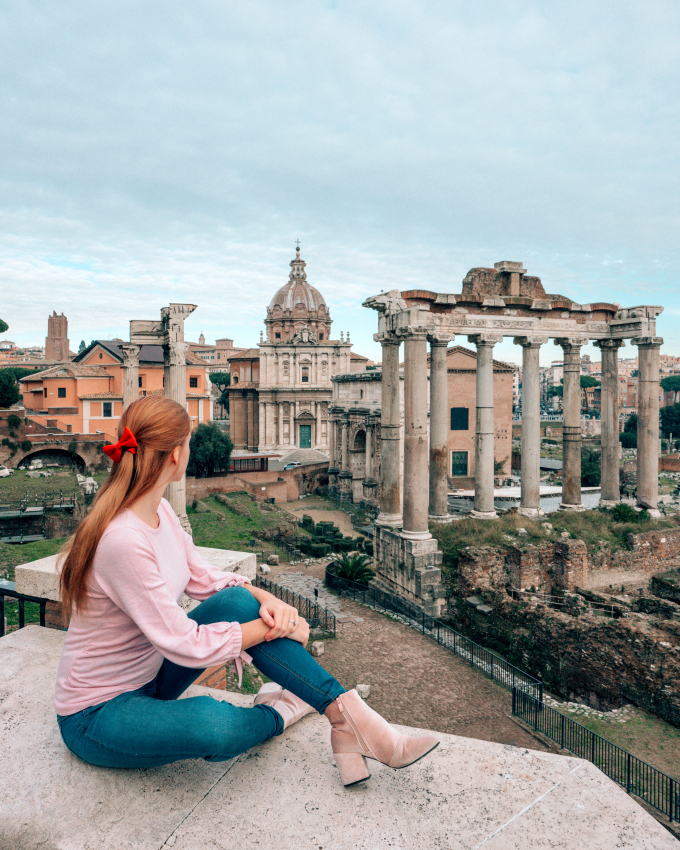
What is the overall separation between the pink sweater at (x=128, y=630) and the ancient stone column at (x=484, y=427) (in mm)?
14227

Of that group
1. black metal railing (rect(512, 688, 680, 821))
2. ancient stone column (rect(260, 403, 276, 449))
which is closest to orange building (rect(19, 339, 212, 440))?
ancient stone column (rect(260, 403, 276, 449))

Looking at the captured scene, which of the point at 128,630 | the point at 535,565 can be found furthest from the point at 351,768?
the point at 535,565

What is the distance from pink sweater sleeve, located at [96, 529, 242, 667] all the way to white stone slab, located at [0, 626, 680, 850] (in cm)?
58

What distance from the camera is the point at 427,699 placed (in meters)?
9.88

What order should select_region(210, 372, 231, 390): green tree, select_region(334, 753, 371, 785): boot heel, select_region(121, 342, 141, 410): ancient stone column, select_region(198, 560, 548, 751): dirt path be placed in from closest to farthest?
select_region(334, 753, 371, 785): boot heel < select_region(198, 560, 548, 751): dirt path < select_region(121, 342, 141, 410): ancient stone column < select_region(210, 372, 231, 390): green tree

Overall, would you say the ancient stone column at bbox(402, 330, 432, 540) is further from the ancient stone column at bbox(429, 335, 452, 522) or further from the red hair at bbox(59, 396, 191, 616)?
the red hair at bbox(59, 396, 191, 616)

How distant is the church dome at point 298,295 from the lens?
191 ft

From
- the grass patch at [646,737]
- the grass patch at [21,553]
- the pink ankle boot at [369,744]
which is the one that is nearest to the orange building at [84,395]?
the grass patch at [21,553]

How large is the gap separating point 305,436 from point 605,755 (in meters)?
47.4

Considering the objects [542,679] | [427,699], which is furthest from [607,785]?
[542,679]

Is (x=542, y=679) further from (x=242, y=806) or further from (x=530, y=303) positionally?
(x=242, y=806)

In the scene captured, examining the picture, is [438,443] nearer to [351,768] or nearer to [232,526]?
[232,526]

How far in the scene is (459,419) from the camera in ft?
148

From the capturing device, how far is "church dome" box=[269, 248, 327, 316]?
191ft
